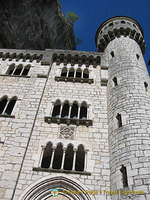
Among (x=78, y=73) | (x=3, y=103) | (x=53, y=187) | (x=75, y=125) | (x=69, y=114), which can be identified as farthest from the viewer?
(x=78, y=73)

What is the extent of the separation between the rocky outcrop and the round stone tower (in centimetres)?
915

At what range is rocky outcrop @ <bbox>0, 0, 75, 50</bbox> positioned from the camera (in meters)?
20.0

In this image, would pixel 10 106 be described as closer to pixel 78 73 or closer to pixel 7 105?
pixel 7 105

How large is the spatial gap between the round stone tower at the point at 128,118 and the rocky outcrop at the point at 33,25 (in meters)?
9.15

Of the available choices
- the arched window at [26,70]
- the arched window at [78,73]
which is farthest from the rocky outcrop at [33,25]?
the arched window at [78,73]

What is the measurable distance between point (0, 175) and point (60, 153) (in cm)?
312

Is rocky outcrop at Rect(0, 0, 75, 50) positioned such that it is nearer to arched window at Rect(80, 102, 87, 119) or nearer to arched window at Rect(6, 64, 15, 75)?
arched window at Rect(6, 64, 15, 75)

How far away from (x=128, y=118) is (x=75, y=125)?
116 inches

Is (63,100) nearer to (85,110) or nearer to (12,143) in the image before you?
(85,110)

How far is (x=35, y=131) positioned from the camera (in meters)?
10.6

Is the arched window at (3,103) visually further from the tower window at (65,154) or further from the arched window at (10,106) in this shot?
the tower window at (65,154)

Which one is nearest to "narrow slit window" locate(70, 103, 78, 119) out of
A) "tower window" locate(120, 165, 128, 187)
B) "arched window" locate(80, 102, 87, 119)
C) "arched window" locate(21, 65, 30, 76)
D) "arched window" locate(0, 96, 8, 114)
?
"arched window" locate(80, 102, 87, 119)

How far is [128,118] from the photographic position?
400 inches

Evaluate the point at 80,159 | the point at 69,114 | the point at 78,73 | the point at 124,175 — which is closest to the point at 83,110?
the point at 69,114
